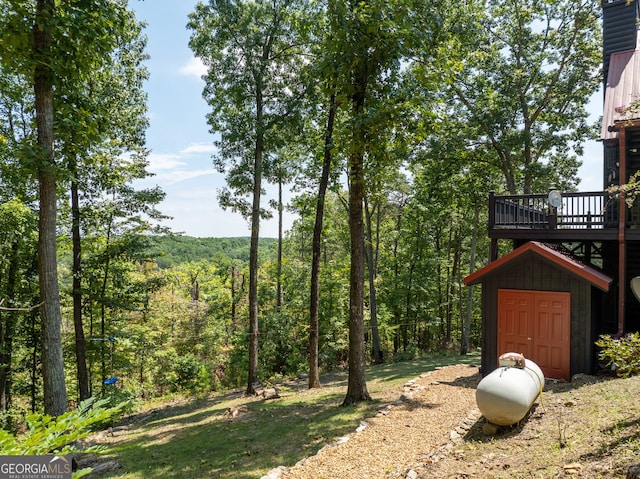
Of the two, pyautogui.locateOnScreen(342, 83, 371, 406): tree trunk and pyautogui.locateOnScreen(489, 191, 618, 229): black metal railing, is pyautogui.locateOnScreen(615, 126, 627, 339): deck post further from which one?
pyautogui.locateOnScreen(342, 83, 371, 406): tree trunk

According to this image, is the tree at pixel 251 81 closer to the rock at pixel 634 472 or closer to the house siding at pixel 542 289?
the house siding at pixel 542 289

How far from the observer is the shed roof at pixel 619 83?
37.6 ft

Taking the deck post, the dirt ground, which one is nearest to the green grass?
the dirt ground

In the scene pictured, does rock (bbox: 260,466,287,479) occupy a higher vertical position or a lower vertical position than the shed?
lower

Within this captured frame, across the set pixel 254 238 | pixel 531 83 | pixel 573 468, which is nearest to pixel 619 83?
pixel 531 83

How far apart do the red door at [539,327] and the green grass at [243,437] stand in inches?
131

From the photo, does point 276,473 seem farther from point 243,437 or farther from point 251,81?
point 251,81

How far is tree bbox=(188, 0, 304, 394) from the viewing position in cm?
1198

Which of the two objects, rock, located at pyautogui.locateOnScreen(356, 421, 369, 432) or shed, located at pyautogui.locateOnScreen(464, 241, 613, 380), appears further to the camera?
shed, located at pyautogui.locateOnScreen(464, 241, 613, 380)

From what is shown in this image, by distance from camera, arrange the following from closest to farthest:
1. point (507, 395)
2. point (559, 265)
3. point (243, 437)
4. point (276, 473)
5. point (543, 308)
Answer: point (276, 473)
point (507, 395)
point (243, 437)
point (559, 265)
point (543, 308)

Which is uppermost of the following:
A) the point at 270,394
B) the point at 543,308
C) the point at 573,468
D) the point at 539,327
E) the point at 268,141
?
the point at 268,141

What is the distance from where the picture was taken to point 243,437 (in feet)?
26.7

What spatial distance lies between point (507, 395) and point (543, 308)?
4.66m

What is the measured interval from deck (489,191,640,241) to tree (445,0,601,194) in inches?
212
